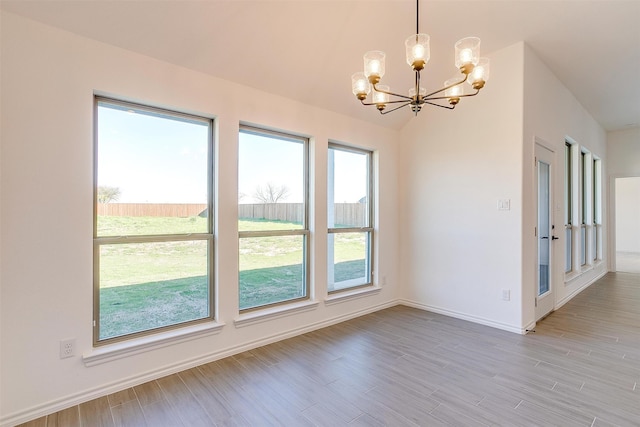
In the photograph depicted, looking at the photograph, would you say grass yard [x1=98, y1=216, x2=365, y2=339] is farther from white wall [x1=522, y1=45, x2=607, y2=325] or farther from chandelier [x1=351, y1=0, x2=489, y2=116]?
white wall [x1=522, y1=45, x2=607, y2=325]

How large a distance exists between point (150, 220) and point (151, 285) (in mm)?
545

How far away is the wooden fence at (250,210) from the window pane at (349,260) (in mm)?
209

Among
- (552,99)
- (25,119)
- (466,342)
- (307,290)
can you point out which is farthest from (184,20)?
(552,99)

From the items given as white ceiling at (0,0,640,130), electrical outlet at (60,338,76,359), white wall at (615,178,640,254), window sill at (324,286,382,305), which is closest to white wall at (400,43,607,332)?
white ceiling at (0,0,640,130)

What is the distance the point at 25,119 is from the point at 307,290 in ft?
9.29

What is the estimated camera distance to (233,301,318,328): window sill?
3018 millimetres

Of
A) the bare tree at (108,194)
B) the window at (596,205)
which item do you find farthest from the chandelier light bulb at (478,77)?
the window at (596,205)

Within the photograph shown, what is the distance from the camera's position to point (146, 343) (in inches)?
96.6

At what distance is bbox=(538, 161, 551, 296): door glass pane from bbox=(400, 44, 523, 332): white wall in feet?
2.52

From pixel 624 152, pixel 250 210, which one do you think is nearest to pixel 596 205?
pixel 624 152

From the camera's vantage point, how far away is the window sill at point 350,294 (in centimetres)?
379

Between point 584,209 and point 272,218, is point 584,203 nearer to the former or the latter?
point 584,209

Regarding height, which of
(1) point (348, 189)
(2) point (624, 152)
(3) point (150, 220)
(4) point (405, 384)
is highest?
(2) point (624, 152)

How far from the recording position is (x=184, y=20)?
2.34m
